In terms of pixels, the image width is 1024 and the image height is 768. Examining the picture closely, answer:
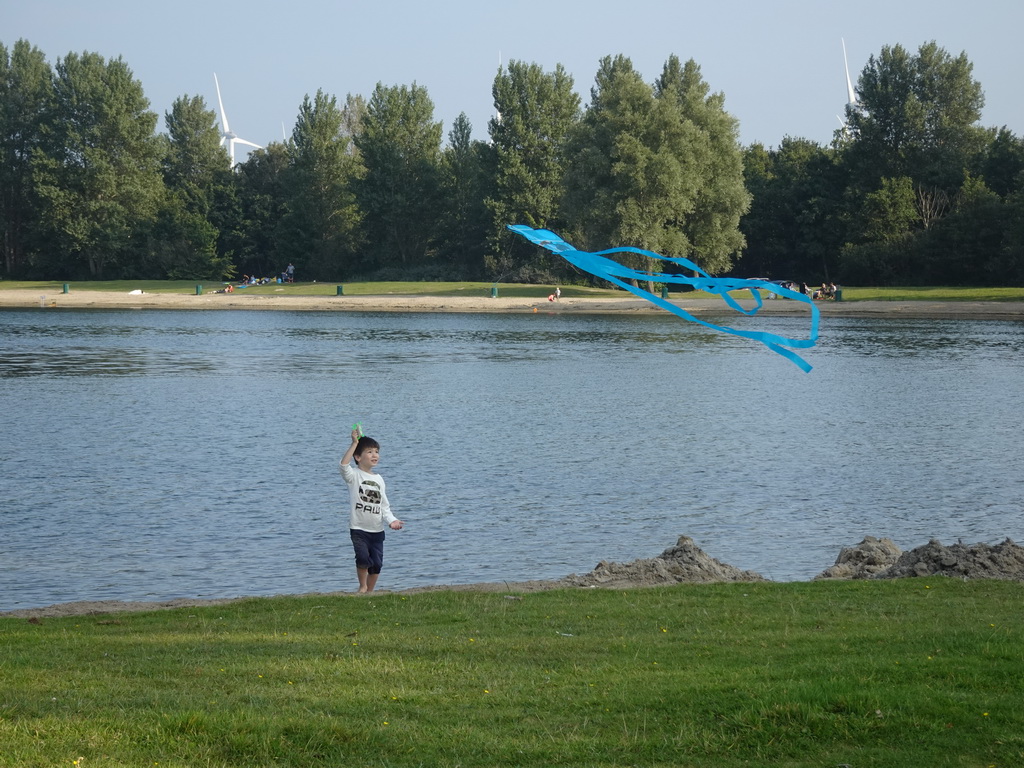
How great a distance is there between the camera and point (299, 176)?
10650 cm

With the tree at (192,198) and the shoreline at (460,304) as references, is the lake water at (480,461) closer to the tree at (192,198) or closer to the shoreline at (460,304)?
the shoreline at (460,304)

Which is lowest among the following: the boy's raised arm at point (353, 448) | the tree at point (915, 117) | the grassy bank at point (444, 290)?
the boy's raised arm at point (353, 448)

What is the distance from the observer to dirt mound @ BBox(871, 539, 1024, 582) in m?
12.4

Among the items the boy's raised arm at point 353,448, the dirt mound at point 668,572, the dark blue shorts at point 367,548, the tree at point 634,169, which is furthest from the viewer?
the tree at point 634,169

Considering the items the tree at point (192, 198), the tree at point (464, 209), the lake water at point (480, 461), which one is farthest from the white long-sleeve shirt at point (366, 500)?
the tree at point (192, 198)

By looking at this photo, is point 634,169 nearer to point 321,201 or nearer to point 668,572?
point 321,201

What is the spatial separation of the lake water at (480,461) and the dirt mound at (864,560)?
61 centimetres

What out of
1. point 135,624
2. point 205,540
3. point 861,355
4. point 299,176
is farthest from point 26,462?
point 299,176

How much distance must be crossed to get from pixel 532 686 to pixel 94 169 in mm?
105158

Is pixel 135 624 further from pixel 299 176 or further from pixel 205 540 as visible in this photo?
pixel 299 176

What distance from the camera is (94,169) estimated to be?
10275cm

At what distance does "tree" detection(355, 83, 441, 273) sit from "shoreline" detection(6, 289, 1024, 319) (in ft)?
55.6

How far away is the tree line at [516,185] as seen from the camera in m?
82.1

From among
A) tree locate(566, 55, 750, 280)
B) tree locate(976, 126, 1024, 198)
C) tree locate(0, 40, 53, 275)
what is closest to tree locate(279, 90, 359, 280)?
tree locate(0, 40, 53, 275)
